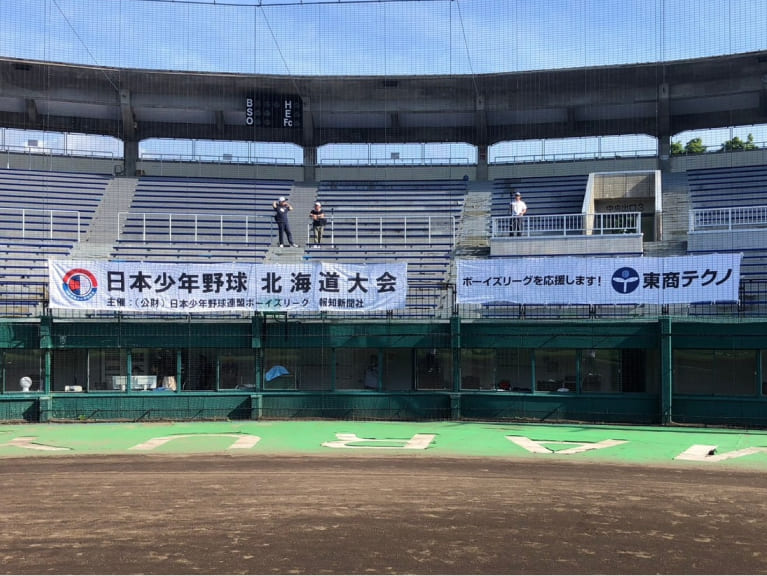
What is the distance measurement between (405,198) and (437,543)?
26.4 metres

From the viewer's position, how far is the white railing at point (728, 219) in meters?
26.8

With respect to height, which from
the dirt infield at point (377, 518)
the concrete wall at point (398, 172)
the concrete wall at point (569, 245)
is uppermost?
the concrete wall at point (398, 172)

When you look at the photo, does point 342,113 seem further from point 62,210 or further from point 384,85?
point 62,210

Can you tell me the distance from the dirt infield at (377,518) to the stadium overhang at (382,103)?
23.7 metres

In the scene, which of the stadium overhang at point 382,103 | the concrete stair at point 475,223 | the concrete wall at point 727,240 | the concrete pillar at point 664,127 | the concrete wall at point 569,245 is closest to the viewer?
the concrete wall at point 727,240

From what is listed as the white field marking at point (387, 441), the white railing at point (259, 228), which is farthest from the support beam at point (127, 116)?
the white field marking at point (387, 441)

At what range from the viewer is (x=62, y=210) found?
31656mm

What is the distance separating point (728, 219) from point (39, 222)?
87.5ft

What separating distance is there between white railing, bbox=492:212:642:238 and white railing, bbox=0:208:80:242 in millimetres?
16183

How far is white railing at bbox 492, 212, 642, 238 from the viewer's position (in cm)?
2808

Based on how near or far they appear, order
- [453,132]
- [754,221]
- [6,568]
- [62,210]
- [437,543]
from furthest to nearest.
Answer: [453,132] < [62,210] < [754,221] < [437,543] < [6,568]

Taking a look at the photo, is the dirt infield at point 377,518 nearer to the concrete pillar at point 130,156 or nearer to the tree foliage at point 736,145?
the concrete pillar at point 130,156

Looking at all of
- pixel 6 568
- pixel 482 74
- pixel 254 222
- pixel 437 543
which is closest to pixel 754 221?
pixel 482 74

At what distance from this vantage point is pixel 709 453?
50.7 ft
